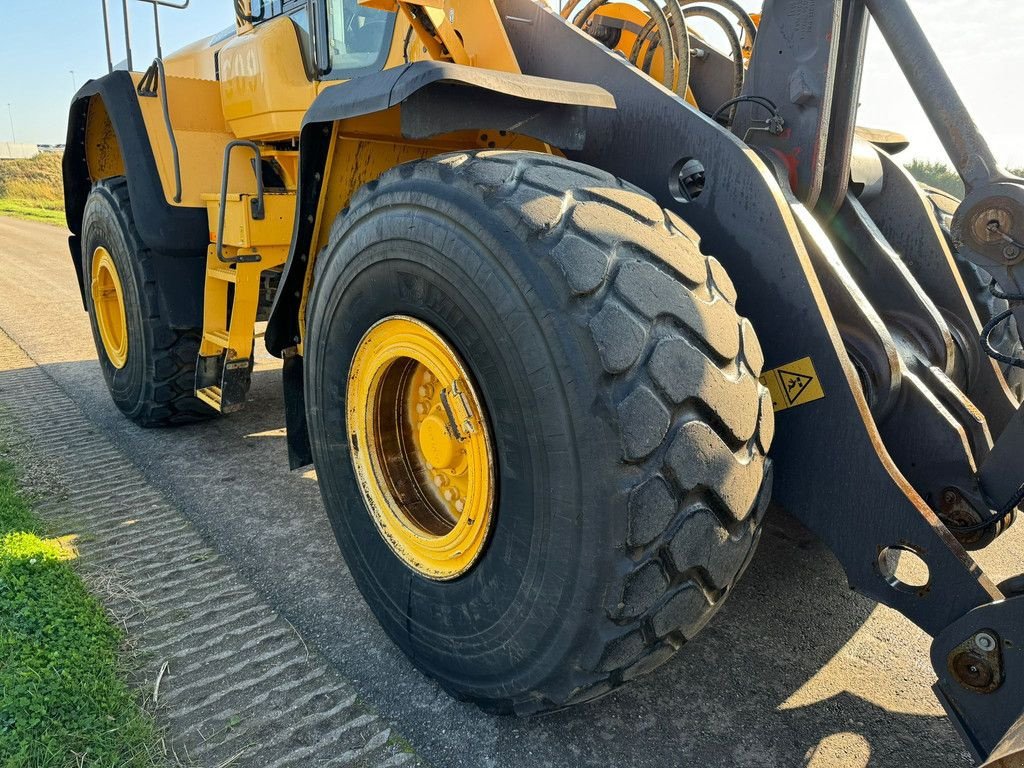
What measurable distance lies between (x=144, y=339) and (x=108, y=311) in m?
0.94

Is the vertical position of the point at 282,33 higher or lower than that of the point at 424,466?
higher

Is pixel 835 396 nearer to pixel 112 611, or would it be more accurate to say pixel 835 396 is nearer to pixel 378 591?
pixel 378 591

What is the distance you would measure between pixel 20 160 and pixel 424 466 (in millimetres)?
51051

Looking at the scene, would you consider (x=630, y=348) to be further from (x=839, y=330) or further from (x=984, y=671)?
(x=984, y=671)

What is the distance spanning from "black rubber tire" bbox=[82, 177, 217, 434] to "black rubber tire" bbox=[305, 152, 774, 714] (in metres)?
2.55

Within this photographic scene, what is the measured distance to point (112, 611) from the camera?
2.40m

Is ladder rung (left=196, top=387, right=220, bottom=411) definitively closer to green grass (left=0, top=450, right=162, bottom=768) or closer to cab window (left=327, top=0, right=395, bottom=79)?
green grass (left=0, top=450, right=162, bottom=768)

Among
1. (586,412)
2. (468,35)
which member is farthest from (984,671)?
(468,35)

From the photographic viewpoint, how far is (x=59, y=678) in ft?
6.55

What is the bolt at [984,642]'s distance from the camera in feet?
4.69

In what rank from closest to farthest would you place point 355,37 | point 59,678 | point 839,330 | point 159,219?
point 839,330
point 59,678
point 355,37
point 159,219

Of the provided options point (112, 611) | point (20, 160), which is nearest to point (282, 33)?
point (112, 611)

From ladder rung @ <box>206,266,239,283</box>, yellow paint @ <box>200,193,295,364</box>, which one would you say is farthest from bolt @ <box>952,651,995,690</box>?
ladder rung @ <box>206,266,239,283</box>

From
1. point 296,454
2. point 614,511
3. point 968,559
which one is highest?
point 614,511
